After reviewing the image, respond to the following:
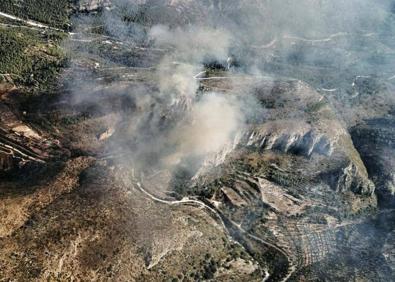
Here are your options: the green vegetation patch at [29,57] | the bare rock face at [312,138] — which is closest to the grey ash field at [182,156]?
Result: the bare rock face at [312,138]

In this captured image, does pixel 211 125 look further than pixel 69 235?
Yes

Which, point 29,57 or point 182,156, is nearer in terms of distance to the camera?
point 182,156

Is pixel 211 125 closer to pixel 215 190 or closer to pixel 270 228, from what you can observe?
pixel 215 190

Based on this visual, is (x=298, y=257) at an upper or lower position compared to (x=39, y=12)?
lower

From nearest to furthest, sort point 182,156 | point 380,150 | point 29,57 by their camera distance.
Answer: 1. point 182,156
2. point 380,150
3. point 29,57

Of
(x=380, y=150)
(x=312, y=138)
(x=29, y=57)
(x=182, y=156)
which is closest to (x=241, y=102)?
(x=312, y=138)

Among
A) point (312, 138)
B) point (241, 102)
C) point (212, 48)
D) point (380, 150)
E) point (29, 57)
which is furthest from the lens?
point (212, 48)

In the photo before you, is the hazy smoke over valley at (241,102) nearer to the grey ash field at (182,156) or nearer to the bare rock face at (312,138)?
the bare rock face at (312,138)

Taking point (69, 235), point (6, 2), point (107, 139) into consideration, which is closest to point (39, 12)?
point (6, 2)

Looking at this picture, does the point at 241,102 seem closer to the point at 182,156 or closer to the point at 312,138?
the point at 312,138
